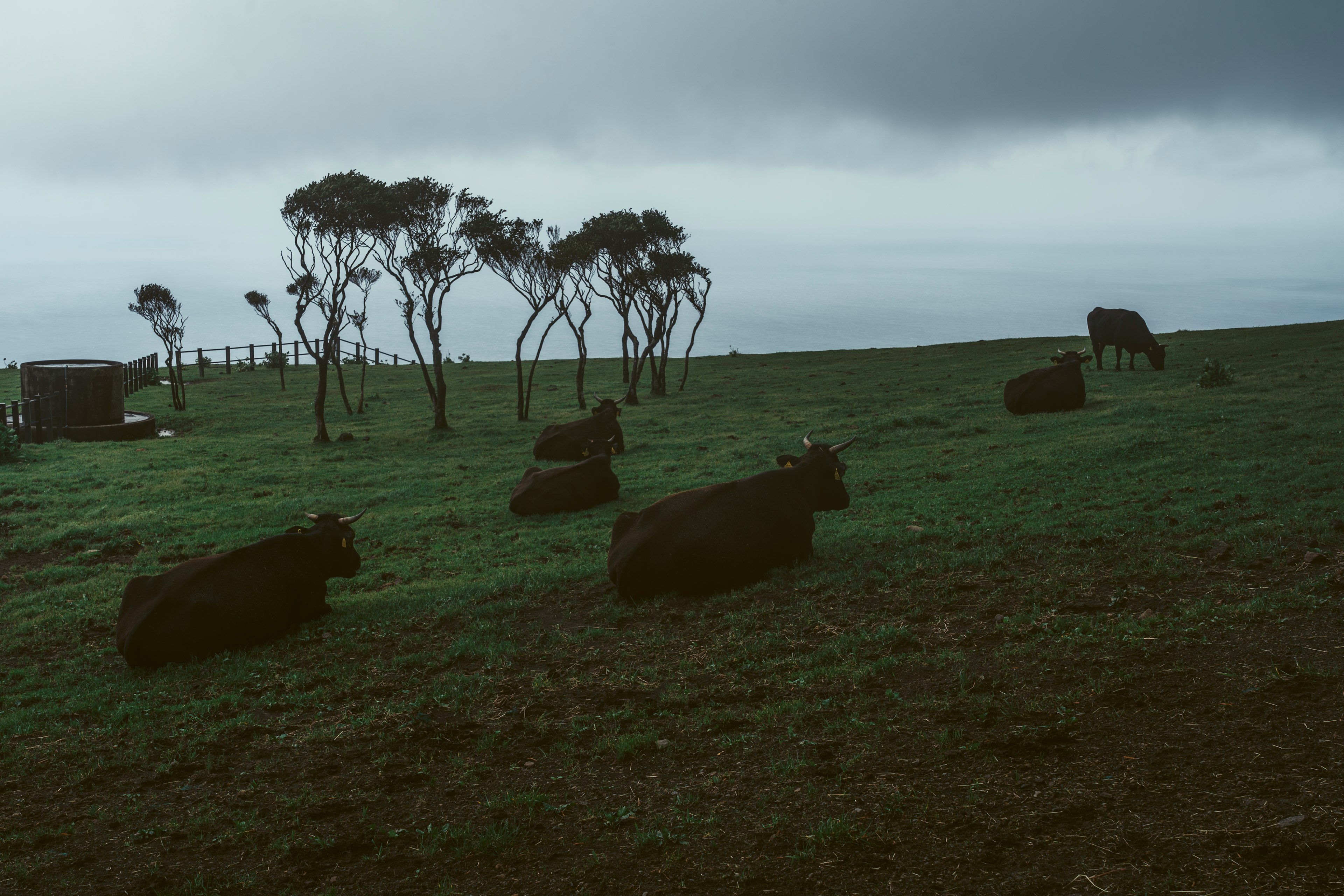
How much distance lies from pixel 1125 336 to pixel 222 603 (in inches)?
1236

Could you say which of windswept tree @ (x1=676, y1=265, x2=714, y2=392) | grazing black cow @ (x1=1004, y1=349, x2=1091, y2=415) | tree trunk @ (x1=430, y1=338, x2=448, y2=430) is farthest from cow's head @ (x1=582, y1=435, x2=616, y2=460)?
windswept tree @ (x1=676, y1=265, x2=714, y2=392)

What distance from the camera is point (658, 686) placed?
8.08 meters

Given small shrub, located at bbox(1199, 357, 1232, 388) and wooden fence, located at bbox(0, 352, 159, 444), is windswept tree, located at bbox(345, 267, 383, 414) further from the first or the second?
small shrub, located at bbox(1199, 357, 1232, 388)

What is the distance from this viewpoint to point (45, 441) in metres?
29.5

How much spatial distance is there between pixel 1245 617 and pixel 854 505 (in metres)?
7.77

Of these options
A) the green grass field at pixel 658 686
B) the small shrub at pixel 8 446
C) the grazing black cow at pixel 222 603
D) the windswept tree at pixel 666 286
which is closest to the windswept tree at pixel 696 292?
the windswept tree at pixel 666 286

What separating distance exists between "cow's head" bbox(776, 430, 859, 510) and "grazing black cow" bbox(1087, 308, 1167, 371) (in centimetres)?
2310

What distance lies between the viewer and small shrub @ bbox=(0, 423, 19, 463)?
79.8 ft

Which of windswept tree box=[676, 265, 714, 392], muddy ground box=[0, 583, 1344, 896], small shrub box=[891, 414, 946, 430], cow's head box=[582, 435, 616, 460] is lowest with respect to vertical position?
muddy ground box=[0, 583, 1344, 896]

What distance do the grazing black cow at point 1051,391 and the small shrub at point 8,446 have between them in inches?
1053

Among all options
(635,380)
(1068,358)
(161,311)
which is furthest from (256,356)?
(1068,358)

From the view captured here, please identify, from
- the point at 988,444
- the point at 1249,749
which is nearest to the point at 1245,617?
the point at 1249,749

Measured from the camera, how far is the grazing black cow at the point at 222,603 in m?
9.67

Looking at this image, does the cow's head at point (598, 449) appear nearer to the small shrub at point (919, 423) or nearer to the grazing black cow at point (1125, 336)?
the small shrub at point (919, 423)
